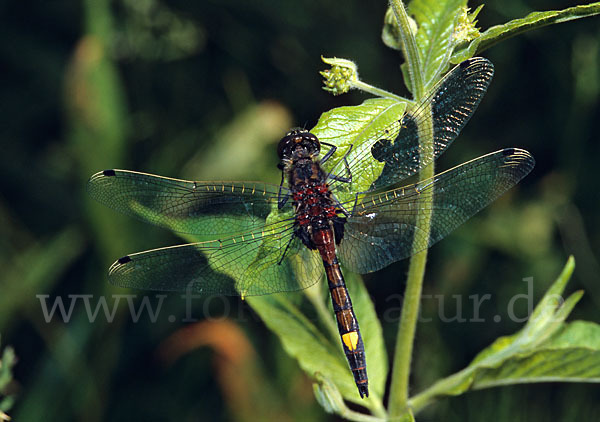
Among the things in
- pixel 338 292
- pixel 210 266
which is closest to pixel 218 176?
pixel 210 266

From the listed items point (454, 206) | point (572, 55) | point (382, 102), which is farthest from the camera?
point (572, 55)

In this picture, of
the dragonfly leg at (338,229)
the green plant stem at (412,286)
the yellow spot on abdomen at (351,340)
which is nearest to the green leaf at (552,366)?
the green plant stem at (412,286)

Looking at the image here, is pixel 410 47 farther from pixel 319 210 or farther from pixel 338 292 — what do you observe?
pixel 338 292

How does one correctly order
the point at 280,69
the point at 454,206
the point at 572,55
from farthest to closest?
the point at 280,69, the point at 572,55, the point at 454,206

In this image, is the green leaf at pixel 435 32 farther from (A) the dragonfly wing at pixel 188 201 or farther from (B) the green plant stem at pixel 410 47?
(A) the dragonfly wing at pixel 188 201

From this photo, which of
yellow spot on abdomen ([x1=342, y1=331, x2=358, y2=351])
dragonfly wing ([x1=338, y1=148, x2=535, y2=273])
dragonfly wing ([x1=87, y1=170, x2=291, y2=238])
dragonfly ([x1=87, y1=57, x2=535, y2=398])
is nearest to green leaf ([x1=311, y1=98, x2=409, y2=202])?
dragonfly ([x1=87, y1=57, x2=535, y2=398])

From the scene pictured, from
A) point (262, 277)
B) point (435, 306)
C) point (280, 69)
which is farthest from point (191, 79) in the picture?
point (262, 277)

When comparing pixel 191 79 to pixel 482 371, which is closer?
pixel 482 371

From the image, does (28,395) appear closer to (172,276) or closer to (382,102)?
(172,276)
